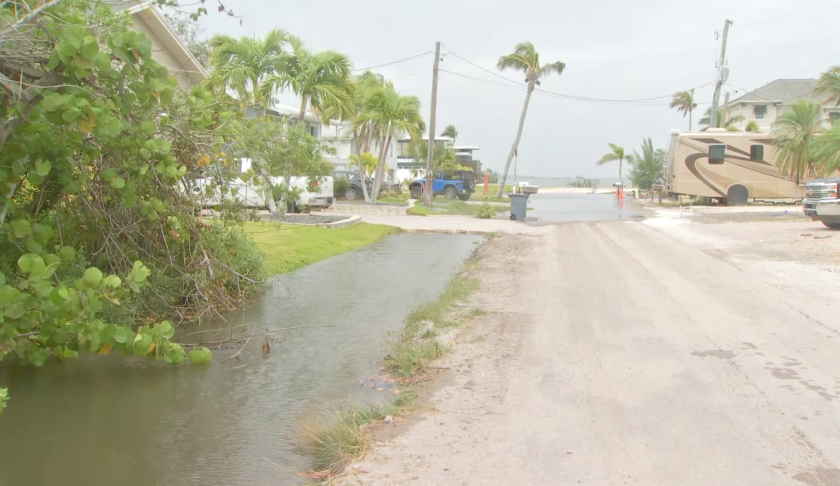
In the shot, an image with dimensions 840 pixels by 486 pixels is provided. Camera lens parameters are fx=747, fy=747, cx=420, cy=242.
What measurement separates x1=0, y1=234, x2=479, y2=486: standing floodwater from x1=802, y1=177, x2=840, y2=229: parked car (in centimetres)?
1342

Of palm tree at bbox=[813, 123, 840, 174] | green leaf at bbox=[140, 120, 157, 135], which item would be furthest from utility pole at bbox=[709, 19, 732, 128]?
green leaf at bbox=[140, 120, 157, 135]

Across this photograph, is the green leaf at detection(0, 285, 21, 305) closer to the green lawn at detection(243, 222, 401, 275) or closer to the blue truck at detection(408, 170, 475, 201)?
the green lawn at detection(243, 222, 401, 275)

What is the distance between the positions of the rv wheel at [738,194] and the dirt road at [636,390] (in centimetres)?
2272

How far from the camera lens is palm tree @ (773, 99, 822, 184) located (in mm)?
30359

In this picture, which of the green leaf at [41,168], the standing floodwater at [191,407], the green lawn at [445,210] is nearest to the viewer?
the standing floodwater at [191,407]

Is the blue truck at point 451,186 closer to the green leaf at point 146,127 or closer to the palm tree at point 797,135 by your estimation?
the palm tree at point 797,135

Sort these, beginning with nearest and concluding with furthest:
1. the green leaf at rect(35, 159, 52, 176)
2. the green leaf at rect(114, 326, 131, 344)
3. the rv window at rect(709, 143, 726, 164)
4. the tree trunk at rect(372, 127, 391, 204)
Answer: the green leaf at rect(35, 159, 52, 176) → the green leaf at rect(114, 326, 131, 344) → the tree trunk at rect(372, 127, 391, 204) → the rv window at rect(709, 143, 726, 164)

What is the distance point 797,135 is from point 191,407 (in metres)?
30.1

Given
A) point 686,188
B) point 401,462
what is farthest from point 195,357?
point 686,188

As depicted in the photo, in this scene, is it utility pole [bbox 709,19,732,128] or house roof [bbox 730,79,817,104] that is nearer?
utility pole [bbox 709,19,732,128]

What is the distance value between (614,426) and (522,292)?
5.75 meters

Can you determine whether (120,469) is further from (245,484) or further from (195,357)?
(195,357)

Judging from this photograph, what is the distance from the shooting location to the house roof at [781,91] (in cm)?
5725

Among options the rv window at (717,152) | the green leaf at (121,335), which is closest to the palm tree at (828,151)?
the rv window at (717,152)
